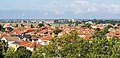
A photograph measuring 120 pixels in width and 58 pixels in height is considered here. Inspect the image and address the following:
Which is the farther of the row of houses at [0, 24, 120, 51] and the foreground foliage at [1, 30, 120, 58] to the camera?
the row of houses at [0, 24, 120, 51]

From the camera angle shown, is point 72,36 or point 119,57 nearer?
point 119,57

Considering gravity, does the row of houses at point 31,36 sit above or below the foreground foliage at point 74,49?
below

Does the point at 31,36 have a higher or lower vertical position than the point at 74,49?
lower

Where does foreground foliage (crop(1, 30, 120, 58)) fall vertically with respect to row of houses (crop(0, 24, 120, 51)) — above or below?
above

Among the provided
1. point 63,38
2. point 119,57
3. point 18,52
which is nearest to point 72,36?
point 63,38

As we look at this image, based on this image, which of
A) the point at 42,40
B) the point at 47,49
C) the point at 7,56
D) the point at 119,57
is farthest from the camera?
the point at 42,40

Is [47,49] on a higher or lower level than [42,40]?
higher

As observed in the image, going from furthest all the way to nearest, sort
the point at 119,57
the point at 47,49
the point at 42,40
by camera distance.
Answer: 1. the point at 42,40
2. the point at 47,49
3. the point at 119,57

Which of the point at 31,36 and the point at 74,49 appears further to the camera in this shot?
the point at 31,36

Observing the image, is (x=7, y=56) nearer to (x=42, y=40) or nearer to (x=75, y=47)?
(x=75, y=47)

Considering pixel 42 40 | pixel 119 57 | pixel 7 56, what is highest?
pixel 119 57

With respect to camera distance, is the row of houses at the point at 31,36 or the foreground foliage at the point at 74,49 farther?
the row of houses at the point at 31,36
